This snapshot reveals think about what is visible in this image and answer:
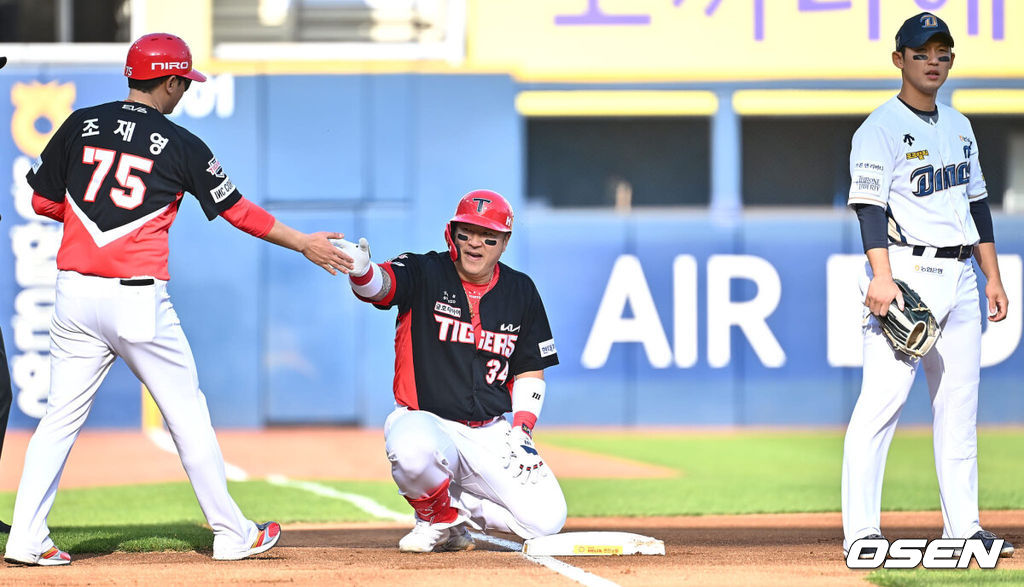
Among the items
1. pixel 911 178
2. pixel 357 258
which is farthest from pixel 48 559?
pixel 911 178

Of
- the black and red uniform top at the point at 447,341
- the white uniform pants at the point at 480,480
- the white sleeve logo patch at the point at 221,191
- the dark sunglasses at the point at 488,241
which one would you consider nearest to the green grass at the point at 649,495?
the white uniform pants at the point at 480,480

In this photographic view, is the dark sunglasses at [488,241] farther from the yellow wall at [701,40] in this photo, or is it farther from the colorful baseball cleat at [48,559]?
the yellow wall at [701,40]

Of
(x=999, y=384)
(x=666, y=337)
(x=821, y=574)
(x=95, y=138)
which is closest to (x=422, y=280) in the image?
(x=95, y=138)

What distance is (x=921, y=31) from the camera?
5.36m

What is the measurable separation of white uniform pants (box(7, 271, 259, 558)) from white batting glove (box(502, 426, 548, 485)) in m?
1.18

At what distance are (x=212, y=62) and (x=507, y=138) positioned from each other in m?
3.45

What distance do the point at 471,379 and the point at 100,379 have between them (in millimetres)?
1569

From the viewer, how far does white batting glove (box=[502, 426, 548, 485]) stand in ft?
19.0

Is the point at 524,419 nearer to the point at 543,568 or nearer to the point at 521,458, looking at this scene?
the point at 521,458

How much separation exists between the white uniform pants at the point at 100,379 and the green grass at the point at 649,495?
706mm

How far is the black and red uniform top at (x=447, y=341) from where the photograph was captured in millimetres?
5871

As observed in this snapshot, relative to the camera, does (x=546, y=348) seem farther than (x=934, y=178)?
Yes

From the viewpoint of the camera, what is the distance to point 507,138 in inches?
607

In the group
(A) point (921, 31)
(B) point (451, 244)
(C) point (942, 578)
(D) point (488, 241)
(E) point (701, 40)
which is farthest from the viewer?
(E) point (701, 40)
